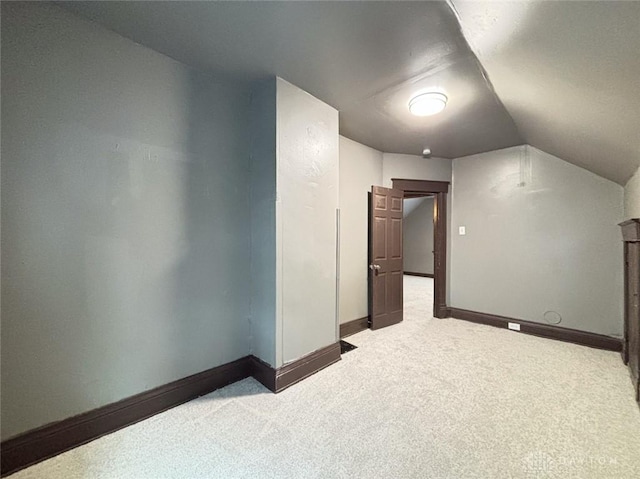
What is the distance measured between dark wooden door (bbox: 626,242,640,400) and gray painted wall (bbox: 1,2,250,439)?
3304 millimetres

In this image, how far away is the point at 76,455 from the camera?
149cm

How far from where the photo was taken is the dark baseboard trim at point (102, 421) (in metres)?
1.40

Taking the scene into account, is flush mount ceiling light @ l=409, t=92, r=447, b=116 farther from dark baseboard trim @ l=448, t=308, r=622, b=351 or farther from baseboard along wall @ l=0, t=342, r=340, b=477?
dark baseboard trim @ l=448, t=308, r=622, b=351

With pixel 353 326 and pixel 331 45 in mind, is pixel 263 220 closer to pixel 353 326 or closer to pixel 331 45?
pixel 331 45

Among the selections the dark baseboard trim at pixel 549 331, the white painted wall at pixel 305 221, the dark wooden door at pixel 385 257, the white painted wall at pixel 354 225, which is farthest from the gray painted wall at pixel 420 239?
the white painted wall at pixel 305 221

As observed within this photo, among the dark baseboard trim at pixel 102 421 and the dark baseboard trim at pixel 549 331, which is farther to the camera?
the dark baseboard trim at pixel 549 331

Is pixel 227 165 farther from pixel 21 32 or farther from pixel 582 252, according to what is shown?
pixel 582 252

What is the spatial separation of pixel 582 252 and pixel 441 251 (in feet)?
5.25

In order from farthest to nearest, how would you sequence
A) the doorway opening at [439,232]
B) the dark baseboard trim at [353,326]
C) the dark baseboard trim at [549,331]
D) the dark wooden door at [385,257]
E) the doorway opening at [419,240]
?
1. the doorway opening at [419,240]
2. the doorway opening at [439,232]
3. the dark wooden door at [385,257]
4. the dark baseboard trim at [353,326]
5. the dark baseboard trim at [549,331]

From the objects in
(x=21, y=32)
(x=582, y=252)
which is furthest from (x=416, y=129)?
(x=21, y=32)

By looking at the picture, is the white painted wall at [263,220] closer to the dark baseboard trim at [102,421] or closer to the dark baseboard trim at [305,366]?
the dark baseboard trim at [305,366]

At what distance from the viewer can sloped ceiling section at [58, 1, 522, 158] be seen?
1482 mm

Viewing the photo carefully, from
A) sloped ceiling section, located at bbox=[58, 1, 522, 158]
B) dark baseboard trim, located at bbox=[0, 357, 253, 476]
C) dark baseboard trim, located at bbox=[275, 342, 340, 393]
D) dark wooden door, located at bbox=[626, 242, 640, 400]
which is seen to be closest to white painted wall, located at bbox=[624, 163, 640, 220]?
dark wooden door, located at bbox=[626, 242, 640, 400]

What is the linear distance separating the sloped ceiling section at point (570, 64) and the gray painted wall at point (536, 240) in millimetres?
779
